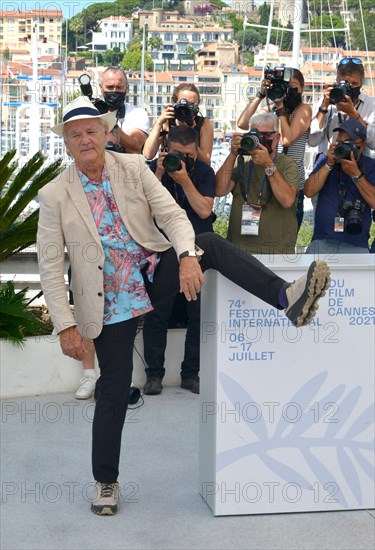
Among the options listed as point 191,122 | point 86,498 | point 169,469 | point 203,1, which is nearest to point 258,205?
point 191,122

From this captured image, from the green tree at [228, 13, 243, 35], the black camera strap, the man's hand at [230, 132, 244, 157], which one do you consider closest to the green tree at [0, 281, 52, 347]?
the black camera strap

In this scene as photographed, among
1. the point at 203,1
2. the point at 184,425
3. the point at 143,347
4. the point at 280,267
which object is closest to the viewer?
the point at 280,267

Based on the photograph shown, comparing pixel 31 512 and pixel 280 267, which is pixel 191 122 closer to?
pixel 280 267

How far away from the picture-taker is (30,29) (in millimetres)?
19047

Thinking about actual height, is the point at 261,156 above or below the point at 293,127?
below

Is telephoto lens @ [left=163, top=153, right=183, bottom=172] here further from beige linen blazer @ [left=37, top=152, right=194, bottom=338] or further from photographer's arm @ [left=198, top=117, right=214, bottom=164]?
beige linen blazer @ [left=37, top=152, right=194, bottom=338]

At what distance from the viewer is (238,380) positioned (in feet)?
14.4

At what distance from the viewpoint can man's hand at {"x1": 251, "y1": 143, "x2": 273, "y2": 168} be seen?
5.88 metres

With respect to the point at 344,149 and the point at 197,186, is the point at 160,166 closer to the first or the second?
the point at 197,186

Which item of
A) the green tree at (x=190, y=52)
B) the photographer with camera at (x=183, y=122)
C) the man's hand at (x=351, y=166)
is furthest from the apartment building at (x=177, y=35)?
the man's hand at (x=351, y=166)

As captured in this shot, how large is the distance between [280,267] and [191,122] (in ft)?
7.99

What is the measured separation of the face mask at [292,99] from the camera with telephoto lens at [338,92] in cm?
28

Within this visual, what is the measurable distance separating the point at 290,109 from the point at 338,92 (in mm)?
401

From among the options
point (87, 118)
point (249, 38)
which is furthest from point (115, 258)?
point (249, 38)
